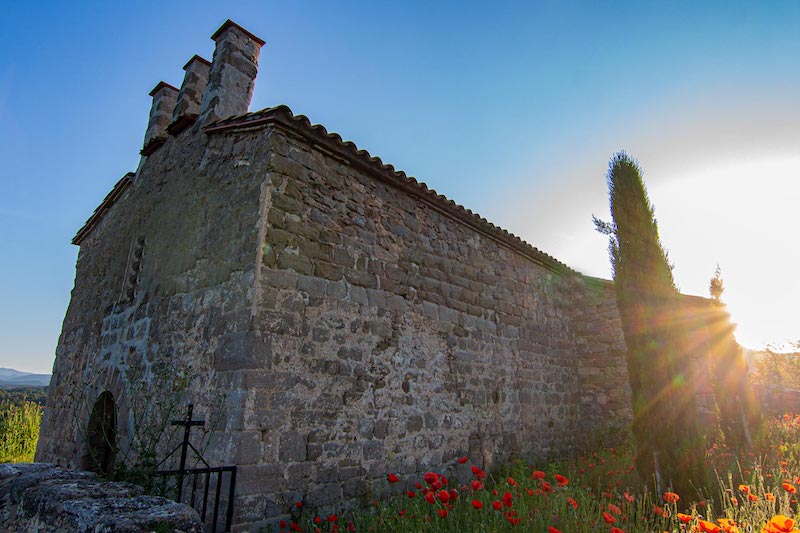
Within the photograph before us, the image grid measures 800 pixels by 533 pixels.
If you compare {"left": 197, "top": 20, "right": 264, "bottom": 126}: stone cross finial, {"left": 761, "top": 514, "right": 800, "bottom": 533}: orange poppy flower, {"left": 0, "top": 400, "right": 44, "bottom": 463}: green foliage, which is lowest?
{"left": 0, "top": 400, "right": 44, "bottom": 463}: green foliage

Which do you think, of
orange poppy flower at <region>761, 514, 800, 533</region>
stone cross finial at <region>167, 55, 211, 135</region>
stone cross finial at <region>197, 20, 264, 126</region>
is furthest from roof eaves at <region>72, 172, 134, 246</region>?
orange poppy flower at <region>761, 514, 800, 533</region>

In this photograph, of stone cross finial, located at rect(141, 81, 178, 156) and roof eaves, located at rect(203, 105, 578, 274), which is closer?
roof eaves, located at rect(203, 105, 578, 274)

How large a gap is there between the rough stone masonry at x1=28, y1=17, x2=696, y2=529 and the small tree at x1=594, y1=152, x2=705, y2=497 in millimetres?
1748

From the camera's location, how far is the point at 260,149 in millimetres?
4715

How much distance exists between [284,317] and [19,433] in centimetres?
851

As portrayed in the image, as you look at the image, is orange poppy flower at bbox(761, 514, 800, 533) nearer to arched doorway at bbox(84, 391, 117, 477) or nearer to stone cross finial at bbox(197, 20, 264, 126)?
stone cross finial at bbox(197, 20, 264, 126)

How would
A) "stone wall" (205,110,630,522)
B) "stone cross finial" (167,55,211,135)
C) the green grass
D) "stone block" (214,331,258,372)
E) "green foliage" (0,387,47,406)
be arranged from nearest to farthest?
1. the green grass
2. "stone block" (214,331,258,372)
3. "stone wall" (205,110,630,522)
4. "stone cross finial" (167,55,211,135)
5. "green foliage" (0,387,47,406)

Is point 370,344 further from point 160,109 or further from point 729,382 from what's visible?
point 729,382

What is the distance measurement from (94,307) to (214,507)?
4.67 m

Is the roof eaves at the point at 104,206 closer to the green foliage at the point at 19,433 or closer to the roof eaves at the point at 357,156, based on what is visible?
the roof eaves at the point at 357,156

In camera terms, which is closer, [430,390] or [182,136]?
[430,390]

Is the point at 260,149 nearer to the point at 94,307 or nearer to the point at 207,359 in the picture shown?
the point at 207,359

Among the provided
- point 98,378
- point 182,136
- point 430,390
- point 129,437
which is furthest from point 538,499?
point 182,136

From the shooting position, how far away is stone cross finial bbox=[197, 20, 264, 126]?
5543mm
